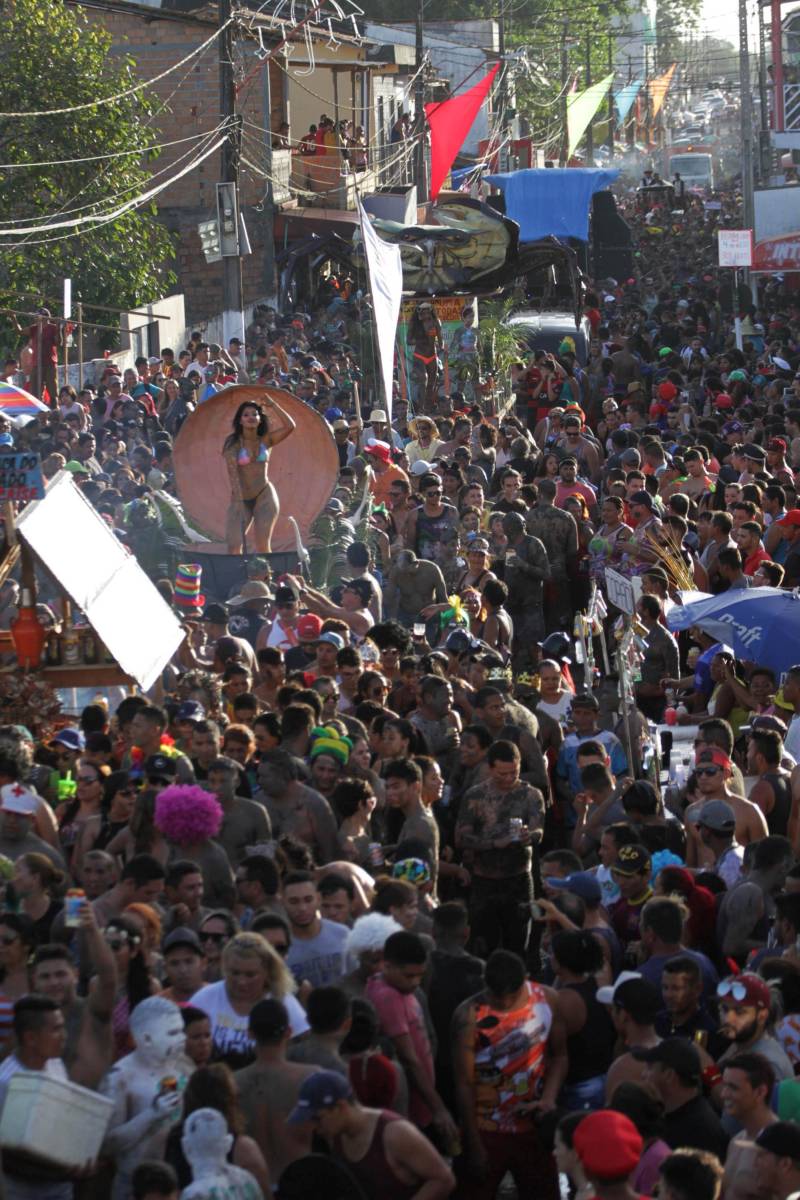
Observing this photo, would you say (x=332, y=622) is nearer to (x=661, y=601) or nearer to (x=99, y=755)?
(x=661, y=601)

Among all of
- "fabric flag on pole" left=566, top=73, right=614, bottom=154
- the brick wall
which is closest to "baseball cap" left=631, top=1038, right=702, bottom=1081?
the brick wall

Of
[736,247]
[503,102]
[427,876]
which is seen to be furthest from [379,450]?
[503,102]

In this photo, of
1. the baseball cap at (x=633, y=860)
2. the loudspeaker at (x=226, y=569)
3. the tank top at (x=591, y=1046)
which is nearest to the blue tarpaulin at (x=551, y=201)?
the loudspeaker at (x=226, y=569)

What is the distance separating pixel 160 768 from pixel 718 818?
7.21 feet

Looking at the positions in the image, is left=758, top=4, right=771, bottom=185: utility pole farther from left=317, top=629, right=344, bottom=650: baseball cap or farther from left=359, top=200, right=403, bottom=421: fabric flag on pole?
left=317, top=629, right=344, bottom=650: baseball cap

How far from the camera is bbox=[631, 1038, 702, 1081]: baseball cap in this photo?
569cm

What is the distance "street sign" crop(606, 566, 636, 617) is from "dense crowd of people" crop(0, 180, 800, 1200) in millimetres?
421

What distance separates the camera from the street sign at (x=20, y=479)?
868 centimetres

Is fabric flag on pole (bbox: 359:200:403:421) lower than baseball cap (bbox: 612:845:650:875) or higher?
higher

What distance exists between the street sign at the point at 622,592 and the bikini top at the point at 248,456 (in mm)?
3729

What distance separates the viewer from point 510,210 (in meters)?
40.0

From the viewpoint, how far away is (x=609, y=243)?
44.6m

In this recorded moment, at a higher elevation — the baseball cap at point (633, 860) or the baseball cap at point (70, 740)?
the baseball cap at point (70, 740)

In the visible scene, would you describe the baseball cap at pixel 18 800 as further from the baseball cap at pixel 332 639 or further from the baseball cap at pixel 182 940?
the baseball cap at pixel 332 639
